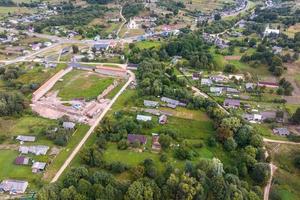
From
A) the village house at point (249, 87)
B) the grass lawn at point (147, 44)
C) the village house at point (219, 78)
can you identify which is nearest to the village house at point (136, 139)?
the village house at point (219, 78)

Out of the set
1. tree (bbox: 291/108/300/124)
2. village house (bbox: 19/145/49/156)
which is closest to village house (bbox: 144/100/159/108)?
village house (bbox: 19/145/49/156)

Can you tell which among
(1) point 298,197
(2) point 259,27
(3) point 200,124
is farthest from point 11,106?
(2) point 259,27

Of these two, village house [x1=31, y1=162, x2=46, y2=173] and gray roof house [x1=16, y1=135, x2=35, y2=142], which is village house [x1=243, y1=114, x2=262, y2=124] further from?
gray roof house [x1=16, y1=135, x2=35, y2=142]

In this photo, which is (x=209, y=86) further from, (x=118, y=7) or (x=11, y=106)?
(x=118, y=7)

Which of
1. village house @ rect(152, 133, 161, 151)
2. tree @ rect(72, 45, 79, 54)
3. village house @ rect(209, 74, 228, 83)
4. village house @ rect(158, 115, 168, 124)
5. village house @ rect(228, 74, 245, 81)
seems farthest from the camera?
tree @ rect(72, 45, 79, 54)

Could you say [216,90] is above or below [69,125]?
above

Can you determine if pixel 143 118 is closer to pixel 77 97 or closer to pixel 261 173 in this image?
pixel 77 97

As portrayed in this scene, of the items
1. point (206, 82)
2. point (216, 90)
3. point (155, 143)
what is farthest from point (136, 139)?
point (206, 82)
